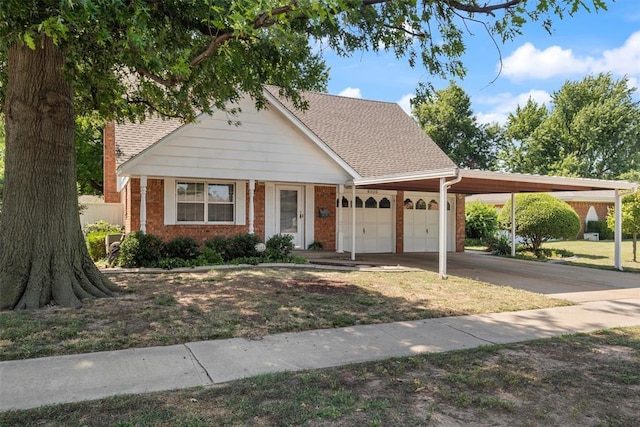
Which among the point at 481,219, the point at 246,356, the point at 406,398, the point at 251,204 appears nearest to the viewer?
the point at 406,398

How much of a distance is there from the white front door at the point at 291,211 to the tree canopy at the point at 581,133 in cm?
3377

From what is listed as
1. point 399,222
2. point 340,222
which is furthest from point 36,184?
point 399,222

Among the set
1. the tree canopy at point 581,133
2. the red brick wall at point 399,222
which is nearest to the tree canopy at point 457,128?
the tree canopy at point 581,133

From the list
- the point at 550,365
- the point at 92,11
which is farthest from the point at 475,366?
the point at 92,11

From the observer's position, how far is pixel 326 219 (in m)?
15.9

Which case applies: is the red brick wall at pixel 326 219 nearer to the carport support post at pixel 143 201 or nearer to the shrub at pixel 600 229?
the carport support post at pixel 143 201

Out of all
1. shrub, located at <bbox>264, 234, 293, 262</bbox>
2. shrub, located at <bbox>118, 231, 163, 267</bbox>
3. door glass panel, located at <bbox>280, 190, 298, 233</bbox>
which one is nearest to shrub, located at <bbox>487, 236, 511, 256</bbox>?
door glass panel, located at <bbox>280, 190, 298, 233</bbox>

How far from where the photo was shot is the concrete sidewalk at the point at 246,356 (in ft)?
13.3

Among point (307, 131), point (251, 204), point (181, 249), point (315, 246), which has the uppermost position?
point (307, 131)

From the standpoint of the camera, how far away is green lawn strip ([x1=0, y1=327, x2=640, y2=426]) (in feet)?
11.4

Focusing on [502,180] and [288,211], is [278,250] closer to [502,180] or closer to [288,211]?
[288,211]

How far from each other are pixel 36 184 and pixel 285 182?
8.34m

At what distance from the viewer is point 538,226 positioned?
17.8 m

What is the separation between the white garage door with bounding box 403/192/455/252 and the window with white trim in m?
7.22
